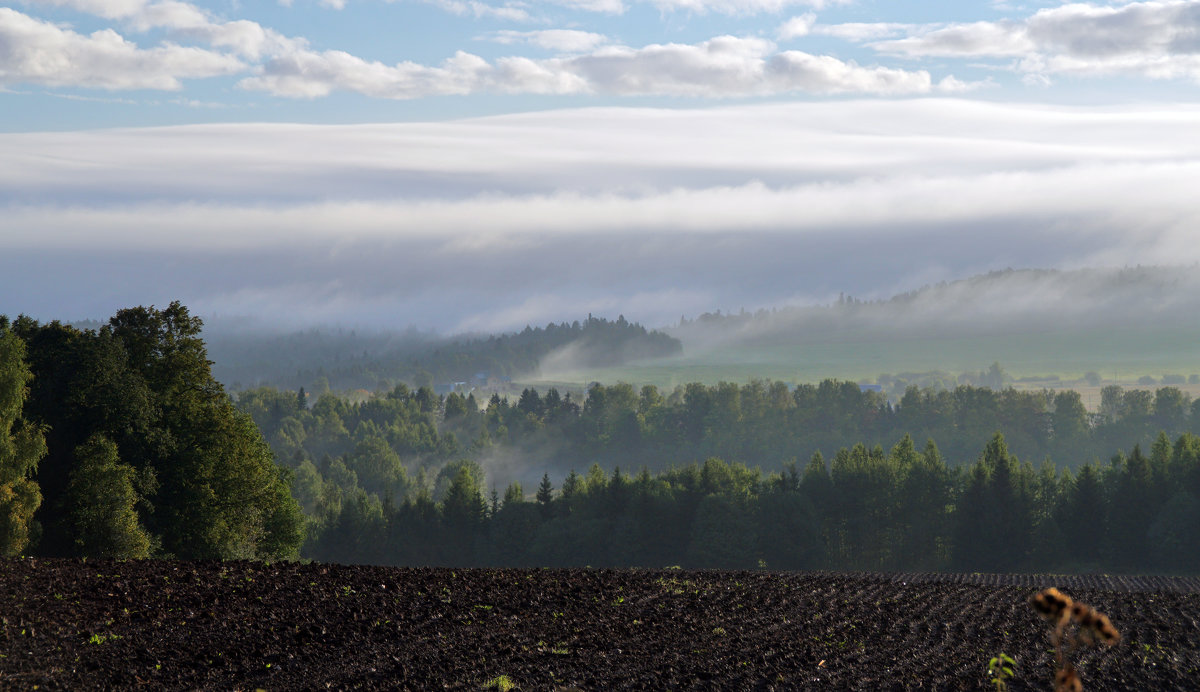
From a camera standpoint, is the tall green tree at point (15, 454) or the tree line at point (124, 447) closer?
the tall green tree at point (15, 454)

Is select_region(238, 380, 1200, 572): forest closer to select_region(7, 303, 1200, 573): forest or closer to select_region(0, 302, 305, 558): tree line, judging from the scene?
select_region(7, 303, 1200, 573): forest

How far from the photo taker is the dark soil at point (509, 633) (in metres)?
26.6

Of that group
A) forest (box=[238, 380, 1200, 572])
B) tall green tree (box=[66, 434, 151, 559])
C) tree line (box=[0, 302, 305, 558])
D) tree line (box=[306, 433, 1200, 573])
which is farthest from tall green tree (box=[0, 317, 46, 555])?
forest (box=[238, 380, 1200, 572])

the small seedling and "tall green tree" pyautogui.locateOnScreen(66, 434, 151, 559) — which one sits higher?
the small seedling

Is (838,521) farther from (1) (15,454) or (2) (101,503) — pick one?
(1) (15,454)

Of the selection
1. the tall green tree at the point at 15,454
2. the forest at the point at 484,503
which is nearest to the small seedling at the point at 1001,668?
the tall green tree at the point at 15,454

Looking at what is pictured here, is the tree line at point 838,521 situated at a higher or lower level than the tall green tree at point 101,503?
lower

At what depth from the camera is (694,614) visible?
3728cm

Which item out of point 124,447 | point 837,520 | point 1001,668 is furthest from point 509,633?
point 837,520

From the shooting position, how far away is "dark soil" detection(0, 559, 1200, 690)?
2658cm

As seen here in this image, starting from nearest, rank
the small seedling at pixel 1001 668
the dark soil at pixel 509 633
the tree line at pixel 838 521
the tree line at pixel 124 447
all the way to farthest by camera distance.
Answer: the small seedling at pixel 1001 668
the dark soil at pixel 509 633
the tree line at pixel 124 447
the tree line at pixel 838 521

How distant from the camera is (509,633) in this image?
1261 inches

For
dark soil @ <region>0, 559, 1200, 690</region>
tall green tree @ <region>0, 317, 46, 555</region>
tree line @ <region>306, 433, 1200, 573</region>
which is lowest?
tree line @ <region>306, 433, 1200, 573</region>

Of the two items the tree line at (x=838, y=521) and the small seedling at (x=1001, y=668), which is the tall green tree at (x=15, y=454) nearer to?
the small seedling at (x=1001, y=668)
